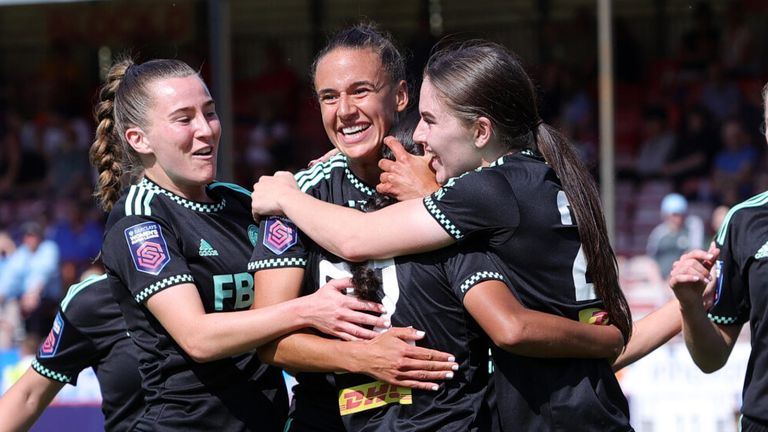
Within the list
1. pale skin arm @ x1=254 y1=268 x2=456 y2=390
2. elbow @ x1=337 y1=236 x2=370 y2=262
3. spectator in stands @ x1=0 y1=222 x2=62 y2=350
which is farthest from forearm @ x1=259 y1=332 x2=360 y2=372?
spectator in stands @ x1=0 y1=222 x2=62 y2=350

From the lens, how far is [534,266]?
2738mm

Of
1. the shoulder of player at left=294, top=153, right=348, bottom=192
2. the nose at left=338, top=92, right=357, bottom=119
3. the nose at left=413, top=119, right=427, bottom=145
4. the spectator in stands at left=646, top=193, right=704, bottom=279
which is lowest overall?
the spectator in stands at left=646, top=193, right=704, bottom=279

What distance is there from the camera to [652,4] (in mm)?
14367

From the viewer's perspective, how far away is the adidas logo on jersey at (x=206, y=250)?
3.11m

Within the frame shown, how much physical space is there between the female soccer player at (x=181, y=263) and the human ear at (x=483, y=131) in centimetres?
64

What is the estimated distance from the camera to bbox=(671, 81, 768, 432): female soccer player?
10.1 feet

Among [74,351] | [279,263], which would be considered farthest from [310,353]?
[74,351]

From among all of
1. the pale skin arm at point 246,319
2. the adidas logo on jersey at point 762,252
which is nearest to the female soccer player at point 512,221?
the pale skin arm at point 246,319

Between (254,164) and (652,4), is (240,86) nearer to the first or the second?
(254,164)

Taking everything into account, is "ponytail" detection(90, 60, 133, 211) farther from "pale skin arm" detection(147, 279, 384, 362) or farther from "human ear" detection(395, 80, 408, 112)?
"human ear" detection(395, 80, 408, 112)

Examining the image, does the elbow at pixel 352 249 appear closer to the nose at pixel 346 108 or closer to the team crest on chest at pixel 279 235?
the team crest on chest at pixel 279 235

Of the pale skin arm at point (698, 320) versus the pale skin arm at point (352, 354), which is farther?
the pale skin arm at point (698, 320)

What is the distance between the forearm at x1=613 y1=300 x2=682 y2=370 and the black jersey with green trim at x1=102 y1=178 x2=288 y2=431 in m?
1.07

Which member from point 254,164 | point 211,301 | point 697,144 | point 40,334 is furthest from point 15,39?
point 211,301
